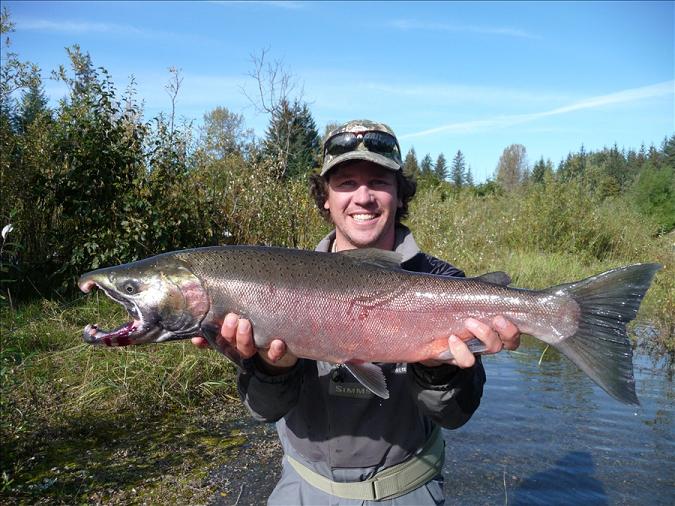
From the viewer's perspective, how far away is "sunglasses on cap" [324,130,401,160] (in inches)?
135

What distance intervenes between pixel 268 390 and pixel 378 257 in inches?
38.9

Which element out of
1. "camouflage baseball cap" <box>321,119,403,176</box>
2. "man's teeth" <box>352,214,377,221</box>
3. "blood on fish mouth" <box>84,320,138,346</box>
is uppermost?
"camouflage baseball cap" <box>321,119,403,176</box>

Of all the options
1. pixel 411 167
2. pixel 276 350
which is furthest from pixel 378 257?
pixel 411 167

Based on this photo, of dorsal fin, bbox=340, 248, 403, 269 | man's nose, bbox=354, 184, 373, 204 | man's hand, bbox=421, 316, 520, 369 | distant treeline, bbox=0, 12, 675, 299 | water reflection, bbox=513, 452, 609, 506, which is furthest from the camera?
distant treeline, bbox=0, 12, 675, 299

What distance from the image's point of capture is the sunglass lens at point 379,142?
11.2 feet

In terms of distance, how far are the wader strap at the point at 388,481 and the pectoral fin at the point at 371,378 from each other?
1.49 feet

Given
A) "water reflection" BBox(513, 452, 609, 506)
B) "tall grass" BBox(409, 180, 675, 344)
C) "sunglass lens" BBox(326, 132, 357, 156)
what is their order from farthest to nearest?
"tall grass" BBox(409, 180, 675, 344) < "water reflection" BBox(513, 452, 609, 506) < "sunglass lens" BBox(326, 132, 357, 156)

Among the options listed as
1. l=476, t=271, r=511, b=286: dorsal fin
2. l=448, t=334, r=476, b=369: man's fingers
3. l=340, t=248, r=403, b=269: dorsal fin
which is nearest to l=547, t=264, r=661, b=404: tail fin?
l=476, t=271, r=511, b=286: dorsal fin

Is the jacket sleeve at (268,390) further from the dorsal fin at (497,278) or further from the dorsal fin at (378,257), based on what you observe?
the dorsal fin at (497,278)

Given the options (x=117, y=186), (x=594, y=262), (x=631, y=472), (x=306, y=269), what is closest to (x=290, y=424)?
(x=306, y=269)

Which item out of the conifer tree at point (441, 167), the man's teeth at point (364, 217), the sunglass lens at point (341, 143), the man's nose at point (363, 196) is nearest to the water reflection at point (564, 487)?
the man's teeth at point (364, 217)

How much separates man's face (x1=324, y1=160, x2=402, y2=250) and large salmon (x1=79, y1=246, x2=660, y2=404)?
0.45 m

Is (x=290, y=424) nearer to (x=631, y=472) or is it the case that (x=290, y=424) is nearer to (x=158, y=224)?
(x=631, y=472)

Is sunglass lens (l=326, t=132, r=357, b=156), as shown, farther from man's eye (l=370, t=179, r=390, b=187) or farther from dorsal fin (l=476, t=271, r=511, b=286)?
dorsal fin (l=476, t=271, r=511, b=286)
